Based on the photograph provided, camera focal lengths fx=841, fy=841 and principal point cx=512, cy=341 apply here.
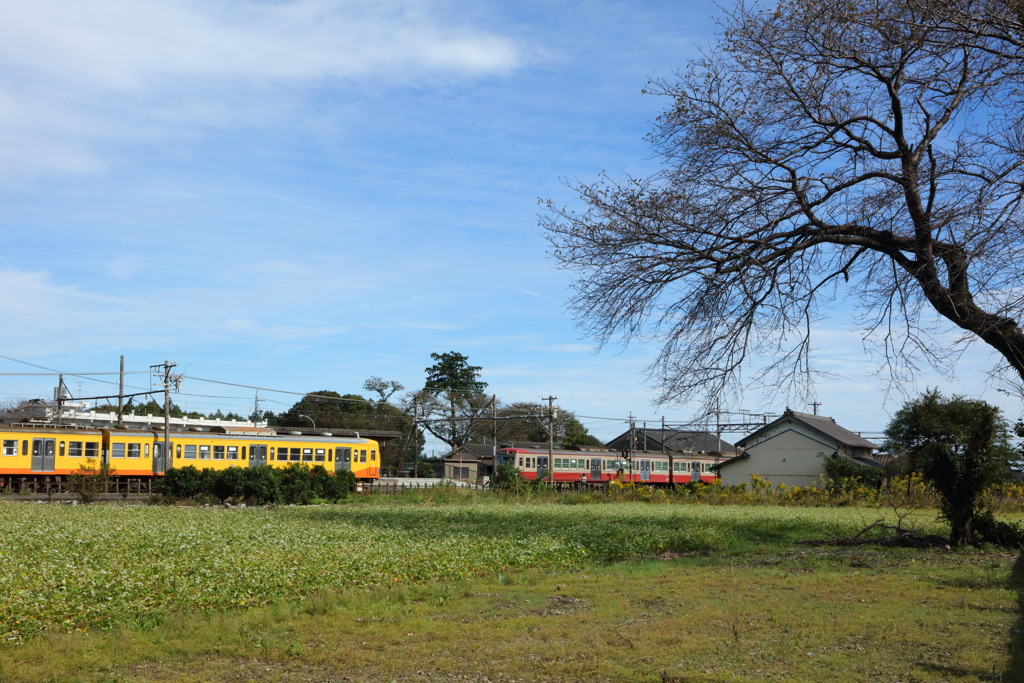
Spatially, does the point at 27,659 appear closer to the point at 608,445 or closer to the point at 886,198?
the point at 886,198

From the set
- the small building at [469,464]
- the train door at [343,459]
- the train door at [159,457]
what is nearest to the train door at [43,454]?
the train door at [159,457]

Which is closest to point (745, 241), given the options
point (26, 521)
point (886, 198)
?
point (886, 198)

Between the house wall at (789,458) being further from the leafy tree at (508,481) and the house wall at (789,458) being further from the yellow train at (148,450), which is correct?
the yellow train at (148,450)

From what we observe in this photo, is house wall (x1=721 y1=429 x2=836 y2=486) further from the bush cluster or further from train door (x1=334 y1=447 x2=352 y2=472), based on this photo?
the bush cluster

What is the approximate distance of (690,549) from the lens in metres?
13.0

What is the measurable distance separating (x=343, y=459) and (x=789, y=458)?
874 inches

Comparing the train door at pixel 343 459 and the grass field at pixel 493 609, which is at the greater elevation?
the train door at pixel 343 459

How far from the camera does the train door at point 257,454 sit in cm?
3897

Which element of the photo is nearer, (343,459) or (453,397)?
(343,459)

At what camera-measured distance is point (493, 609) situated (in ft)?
25.0

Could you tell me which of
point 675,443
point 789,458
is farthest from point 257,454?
point 675,443

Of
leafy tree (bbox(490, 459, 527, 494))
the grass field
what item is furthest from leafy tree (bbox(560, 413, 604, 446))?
the grass field

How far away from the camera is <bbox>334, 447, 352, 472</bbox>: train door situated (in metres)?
42.1

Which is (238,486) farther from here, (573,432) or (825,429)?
(573,432)
